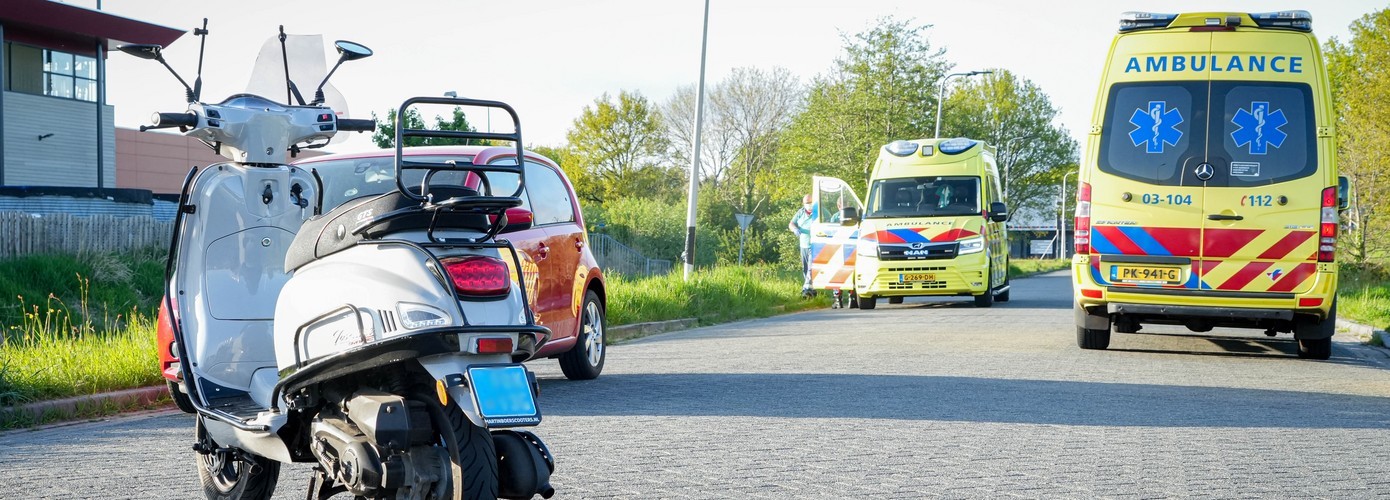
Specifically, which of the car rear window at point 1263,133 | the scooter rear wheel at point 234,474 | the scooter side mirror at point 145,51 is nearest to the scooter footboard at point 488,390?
the scooter rear wheel at point 234,474

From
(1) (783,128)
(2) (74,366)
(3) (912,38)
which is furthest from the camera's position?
(1) (783,128)

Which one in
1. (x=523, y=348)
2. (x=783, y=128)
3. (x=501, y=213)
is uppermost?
(x=783, y=128)

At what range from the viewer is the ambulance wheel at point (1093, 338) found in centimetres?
1234

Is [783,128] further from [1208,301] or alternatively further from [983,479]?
[983,479]

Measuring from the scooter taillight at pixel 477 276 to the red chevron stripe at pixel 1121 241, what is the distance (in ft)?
28.6

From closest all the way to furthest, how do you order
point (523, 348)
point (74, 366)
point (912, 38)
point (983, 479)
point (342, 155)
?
point (523, 348)
point (983, 479)
point (74, 366)
point (342, 155)
point (912, 38)

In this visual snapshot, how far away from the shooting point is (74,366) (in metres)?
8.27

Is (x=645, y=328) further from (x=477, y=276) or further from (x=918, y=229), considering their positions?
(x=477, y=276)

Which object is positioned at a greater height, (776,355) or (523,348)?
(523,348)

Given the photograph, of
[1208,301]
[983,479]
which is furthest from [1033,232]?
[983,479]

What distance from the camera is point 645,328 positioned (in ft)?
50.3

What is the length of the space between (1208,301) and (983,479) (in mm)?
6554

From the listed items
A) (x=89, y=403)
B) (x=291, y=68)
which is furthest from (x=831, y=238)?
(x=291, y=68)

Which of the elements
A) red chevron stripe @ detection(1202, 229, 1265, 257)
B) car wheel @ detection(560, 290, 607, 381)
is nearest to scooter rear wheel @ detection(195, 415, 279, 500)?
car wheel @ detection(560, 290, 607, 381)
